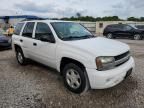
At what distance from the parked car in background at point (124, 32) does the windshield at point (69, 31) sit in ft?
46.0

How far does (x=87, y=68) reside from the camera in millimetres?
3963

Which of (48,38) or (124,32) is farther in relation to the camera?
(124,32)

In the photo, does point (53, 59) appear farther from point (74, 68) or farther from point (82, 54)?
point (82, 54)

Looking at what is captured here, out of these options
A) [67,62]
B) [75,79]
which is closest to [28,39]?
[67,62]

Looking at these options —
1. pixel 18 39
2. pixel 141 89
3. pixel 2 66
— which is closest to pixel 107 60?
pixel 141 89

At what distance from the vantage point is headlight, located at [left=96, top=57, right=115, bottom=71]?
12.6ft

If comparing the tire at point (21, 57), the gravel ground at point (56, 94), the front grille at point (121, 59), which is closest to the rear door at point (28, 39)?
the tire at point (21, 57)

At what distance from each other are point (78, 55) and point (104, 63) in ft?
1.95

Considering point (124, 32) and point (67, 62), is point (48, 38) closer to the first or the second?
point (67, 62)

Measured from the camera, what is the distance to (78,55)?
410 centimetres

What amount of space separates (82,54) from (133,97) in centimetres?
151

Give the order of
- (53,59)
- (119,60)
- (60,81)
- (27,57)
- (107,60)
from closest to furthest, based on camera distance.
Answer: (107,60) < (119,60) < (53,59) < (60,81) < (27,57)

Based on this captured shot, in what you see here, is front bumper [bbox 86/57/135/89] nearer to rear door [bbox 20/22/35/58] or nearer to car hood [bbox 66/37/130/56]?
car hood [bbox 66/37/130/56]

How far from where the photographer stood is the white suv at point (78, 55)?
12.8 feet
